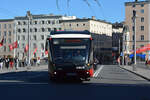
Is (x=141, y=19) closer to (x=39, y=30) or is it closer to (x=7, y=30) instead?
(x=39, y=30)

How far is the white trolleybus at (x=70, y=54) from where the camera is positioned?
61.7ft

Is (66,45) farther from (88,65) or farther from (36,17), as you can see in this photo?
(36,17)

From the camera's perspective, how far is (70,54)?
752 inches

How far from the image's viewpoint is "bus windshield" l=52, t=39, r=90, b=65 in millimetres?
18953

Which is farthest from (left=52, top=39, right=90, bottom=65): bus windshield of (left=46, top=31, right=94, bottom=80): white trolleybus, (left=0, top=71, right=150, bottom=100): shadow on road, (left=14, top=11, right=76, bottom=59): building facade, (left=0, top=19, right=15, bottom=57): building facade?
(left=0, top=19, right=15, bottom=57): building facade

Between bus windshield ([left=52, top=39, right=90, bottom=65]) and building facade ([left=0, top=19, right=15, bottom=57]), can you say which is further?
building facade ([left=0, top=19, right=15, bottom=57])

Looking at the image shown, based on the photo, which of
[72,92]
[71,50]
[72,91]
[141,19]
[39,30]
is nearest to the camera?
[72,92]

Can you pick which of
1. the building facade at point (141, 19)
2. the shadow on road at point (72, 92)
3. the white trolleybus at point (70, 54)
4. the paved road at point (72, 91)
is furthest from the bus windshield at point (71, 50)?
the building facade at point (141, 19)

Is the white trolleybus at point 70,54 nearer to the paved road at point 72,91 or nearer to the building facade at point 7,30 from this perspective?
the paved road at point 72,91

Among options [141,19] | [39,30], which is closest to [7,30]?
[39,30]

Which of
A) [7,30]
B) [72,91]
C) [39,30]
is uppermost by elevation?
[7,30]

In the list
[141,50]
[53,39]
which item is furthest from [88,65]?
[141,50]

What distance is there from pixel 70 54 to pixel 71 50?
0.85 ft

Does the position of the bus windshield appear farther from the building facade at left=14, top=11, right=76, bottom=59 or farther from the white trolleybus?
the building facade at left=14, top=11, right=76, bottom=59
